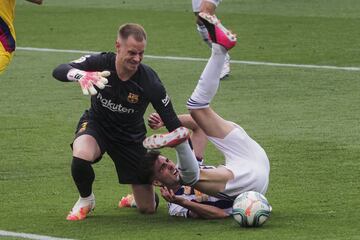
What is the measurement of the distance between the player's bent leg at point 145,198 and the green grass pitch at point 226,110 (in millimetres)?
86

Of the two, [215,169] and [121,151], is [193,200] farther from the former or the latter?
[121,151]

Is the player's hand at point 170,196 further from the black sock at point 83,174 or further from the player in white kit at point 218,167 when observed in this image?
the black sock at point 83,174

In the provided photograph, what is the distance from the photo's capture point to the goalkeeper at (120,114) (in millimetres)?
8984

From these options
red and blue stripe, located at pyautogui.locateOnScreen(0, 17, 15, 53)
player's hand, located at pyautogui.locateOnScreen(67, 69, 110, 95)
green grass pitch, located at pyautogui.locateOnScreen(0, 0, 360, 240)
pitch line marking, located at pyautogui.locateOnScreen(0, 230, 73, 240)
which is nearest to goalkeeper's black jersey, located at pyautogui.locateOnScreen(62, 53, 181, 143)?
player's hand, located at pyautogui.locateOnScreen(67, 69, 110, 95)

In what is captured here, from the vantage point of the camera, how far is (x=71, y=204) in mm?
9766

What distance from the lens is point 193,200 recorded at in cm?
940

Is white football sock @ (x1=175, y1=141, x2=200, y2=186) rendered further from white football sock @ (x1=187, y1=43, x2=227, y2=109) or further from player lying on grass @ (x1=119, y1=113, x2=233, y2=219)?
white football sock @ (x1=187, y1=43, x2=227, y2=109)

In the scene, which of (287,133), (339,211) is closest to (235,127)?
(339,211)

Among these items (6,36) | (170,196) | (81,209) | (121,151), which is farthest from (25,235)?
(6,36)

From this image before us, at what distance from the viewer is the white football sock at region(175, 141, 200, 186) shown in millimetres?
8883

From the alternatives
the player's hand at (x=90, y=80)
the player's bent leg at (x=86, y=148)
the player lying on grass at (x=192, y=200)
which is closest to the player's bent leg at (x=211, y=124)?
the player lying on grass at (x=192, y=200)

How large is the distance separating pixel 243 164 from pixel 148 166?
784mm

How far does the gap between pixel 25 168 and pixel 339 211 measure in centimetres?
349

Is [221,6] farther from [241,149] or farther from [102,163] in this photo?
[241,149]
